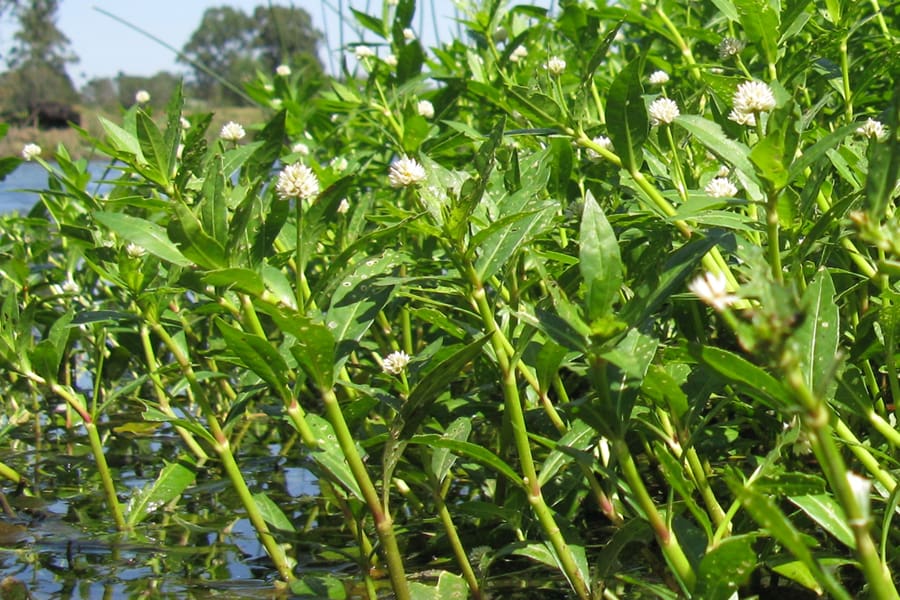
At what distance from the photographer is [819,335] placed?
133cm

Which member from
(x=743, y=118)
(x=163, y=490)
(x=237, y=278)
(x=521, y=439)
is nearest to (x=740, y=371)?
(x=521, y=439)

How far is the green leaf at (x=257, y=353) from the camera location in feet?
4.75

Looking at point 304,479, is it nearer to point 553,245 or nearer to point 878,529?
point 553,245

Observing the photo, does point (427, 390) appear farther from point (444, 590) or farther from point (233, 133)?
point (233, 133)

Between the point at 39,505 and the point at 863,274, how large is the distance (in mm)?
1966

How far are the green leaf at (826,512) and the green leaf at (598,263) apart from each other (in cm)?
38

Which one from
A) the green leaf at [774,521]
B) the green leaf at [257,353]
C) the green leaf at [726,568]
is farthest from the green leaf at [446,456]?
the green leaf at [774,521]

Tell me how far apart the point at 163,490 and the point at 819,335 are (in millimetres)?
1389

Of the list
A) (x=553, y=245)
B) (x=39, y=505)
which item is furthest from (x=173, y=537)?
(x=553, y=245)

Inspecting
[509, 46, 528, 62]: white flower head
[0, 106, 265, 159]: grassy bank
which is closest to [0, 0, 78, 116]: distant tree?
[0, 106, 265, 159]: grassy bank

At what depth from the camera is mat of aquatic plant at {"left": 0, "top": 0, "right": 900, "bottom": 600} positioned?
49.4 inches

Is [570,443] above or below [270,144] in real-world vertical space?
below

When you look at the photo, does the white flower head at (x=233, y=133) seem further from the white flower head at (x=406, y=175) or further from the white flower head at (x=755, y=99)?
the white flower head at (x=755, y=99)

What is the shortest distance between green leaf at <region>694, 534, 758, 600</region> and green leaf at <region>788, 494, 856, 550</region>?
0.44ft
